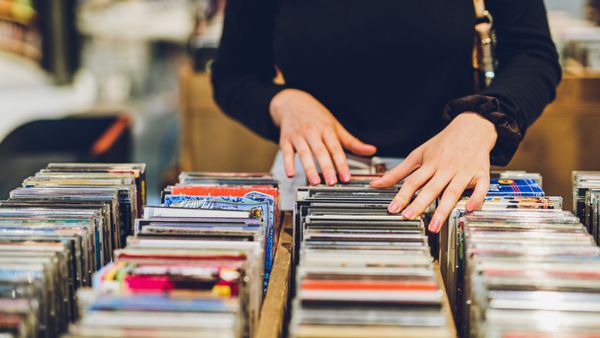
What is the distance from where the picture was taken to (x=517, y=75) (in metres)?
1.56

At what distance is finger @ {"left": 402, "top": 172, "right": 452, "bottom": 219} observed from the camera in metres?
1.12

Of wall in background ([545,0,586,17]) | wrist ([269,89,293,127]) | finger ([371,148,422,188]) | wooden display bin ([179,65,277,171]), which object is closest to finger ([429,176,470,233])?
finger ([371,148,422,188])

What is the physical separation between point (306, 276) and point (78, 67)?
610cm

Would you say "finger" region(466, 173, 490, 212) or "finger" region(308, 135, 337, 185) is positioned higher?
"finger" region(308, 135, 337, 185)

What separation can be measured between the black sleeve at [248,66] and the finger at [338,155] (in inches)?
10.0

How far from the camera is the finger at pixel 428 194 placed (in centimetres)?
112

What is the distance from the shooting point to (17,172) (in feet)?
13.3

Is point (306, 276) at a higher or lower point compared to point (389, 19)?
lower

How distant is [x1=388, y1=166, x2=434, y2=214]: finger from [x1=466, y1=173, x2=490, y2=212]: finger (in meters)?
A: 0.09

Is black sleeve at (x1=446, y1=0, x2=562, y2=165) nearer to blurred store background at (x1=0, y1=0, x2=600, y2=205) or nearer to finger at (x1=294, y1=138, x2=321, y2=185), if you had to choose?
finger at (x1=294, y1=138, x2=321, y2=185)

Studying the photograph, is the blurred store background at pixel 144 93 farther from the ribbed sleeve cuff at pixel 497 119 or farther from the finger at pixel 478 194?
the finger at pixel 478 194

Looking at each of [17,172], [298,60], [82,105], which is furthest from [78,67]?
[298,60]

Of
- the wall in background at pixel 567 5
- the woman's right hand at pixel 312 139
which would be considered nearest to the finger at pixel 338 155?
the woman's right hand at pixel 312 139

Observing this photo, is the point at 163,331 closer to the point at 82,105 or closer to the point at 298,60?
the point at 298,60
